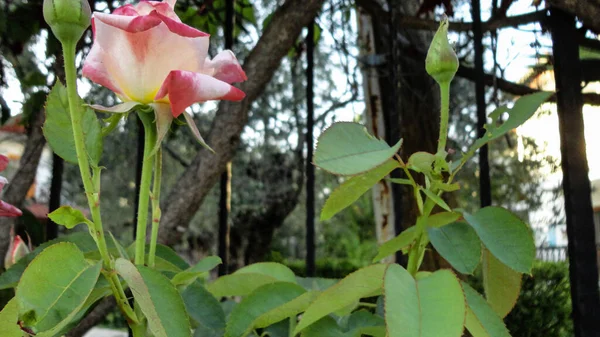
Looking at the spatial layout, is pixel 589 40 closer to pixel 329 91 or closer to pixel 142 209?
pixel 142 209

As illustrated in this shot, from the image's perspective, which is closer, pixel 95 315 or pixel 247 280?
pixel 247 280

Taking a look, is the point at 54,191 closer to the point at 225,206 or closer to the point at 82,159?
the point at 225,206

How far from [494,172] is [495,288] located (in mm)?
2335

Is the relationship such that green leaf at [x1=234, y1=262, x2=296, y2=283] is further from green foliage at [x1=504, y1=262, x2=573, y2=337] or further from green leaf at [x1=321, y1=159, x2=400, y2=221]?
green foliage at [x1=504, y1=262, x2=573, y2=337]

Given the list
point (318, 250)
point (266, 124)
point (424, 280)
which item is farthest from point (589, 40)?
point (318, 250)

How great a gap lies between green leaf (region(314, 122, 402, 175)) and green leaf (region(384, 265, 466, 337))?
0.07 m

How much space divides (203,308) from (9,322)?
6.0 inches

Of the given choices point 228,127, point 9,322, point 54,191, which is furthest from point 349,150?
point 54,191

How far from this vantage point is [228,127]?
102 cm

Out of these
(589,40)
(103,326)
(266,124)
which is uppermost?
(266,124)

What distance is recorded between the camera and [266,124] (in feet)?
12.5

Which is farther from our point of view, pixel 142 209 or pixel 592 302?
pixel 592 302

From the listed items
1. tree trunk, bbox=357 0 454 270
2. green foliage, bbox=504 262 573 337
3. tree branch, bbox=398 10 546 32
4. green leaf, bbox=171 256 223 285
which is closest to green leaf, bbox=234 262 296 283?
green leaf, bbox=171 256 223 285

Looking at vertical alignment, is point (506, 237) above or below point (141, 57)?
below
